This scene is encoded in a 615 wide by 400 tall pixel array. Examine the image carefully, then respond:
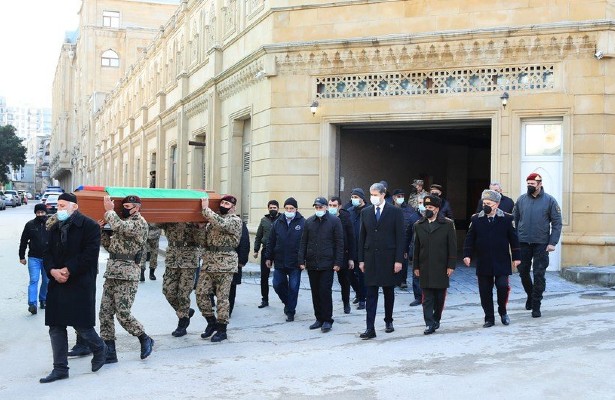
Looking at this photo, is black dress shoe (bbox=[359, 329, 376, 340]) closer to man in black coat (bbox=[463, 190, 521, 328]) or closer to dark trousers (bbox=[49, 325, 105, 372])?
man in black coat (bbox=[463, 190, 521, 328])

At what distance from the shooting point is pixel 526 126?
49.1ft

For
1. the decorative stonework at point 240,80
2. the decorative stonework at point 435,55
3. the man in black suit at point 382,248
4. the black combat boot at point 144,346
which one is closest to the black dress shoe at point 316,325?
the man in black suit at point 382,248

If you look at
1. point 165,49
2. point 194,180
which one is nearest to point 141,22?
point 165,49

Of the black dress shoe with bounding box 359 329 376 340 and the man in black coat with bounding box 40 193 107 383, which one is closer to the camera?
the man in black coat with bounding box 40 193 107 383

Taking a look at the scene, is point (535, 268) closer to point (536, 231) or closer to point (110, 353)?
Answer: point (536, 231)

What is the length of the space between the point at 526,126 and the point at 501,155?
779mm

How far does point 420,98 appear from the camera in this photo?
15.6 m

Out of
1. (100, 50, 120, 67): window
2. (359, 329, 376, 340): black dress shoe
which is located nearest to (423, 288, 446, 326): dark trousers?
(359, 329, 376, 340): black dress shoe

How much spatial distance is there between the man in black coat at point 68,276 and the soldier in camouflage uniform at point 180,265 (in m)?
1.91

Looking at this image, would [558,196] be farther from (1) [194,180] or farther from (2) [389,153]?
(1) [194,180]

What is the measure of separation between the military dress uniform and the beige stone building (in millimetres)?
7221

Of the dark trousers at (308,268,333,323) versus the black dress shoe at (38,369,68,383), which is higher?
the dark trousers at (308,268,333,323)

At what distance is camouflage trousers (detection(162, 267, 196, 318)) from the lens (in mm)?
9188

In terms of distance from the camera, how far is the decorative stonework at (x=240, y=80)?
17983 millimetres
